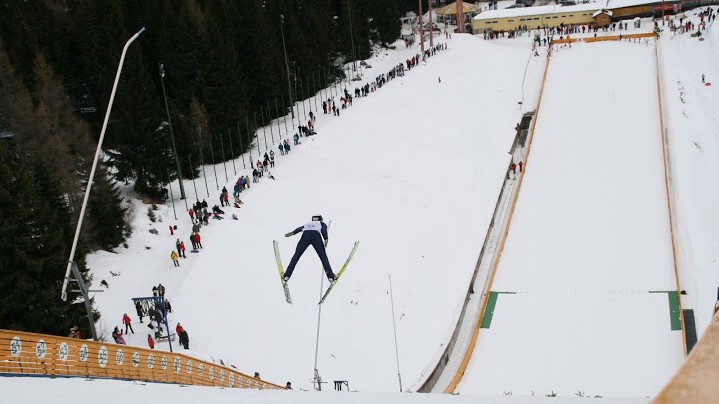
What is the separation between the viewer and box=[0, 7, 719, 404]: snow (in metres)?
19.4

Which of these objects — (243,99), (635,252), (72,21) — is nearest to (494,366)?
(635,252)

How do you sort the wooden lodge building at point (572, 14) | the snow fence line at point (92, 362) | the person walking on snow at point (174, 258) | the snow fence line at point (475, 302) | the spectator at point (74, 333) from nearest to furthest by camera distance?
1. the snow fence line at point (92, 362)
2. the spectator at point (74, 333)
3. the snow fence line at point (475, 302)
4. the person walking on snow at point (174, 258)
5. the wooden lodge building at point (572, 14)

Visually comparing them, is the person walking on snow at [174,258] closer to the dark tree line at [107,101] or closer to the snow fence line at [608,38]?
the dark tree line at [107,101]

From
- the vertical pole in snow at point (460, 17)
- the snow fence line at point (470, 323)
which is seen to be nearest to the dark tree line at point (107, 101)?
the snow fence line at point (470, 323)

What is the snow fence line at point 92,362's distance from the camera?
1088 cm

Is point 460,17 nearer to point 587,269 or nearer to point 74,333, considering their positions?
point 587,269

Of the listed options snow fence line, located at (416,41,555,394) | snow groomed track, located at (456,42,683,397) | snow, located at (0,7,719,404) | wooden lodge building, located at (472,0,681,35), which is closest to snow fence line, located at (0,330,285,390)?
snow, located at (0,7,719,404)

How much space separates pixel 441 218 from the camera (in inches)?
1181

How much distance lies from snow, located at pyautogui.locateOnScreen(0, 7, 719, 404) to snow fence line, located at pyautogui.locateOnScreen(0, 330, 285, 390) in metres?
0.35

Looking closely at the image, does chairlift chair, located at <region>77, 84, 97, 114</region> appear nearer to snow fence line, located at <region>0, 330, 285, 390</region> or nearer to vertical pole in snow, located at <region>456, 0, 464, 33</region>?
snow fence line, located at <region>0, 330, 285, 390</region>

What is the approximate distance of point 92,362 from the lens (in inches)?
464

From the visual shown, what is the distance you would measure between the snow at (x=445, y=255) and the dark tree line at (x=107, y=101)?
201 cm

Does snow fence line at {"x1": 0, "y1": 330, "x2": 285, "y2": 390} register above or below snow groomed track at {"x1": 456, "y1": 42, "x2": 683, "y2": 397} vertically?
above

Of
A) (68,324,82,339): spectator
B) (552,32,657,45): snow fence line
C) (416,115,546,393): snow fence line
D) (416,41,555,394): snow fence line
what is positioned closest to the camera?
(68,324,82,339): spectator
